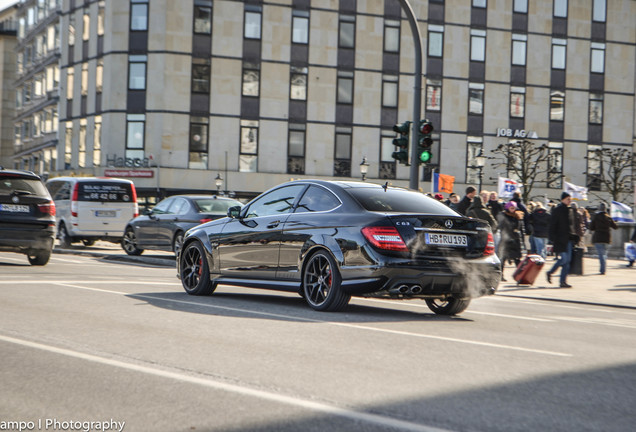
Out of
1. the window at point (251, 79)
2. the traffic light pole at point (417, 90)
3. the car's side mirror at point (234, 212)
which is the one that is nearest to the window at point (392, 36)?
the window at point (251, 79)

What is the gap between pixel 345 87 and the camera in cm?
5131

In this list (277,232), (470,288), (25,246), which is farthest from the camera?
(25,246)

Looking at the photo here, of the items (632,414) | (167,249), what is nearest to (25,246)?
(167,249)

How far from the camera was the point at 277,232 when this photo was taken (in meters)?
Answer: 10.5

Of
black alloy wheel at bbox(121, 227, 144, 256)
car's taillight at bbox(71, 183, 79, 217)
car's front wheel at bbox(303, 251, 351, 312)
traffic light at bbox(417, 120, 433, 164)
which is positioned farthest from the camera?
car's taillight at bbox(71, 183, 79, 217)

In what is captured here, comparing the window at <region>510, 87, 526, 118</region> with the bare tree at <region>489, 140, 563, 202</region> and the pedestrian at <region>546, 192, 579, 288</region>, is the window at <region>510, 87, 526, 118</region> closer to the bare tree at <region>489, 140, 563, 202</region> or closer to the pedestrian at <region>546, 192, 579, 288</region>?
the bare tree at <region>489, 140, 563, 202</region>

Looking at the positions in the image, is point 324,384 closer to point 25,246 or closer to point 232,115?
point 25,246

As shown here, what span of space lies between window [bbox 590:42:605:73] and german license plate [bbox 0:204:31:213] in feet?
153

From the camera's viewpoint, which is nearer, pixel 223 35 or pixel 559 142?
pixel 223 35

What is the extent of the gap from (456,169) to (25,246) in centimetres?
3979

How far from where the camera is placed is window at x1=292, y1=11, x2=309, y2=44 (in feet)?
166

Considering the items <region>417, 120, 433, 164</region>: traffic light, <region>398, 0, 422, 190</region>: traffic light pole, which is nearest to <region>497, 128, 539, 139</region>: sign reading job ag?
<region>398, 0, 422, 190</region>: traffic light pole

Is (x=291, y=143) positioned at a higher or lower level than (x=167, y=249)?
higher

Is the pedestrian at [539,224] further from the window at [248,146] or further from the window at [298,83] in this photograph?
the window at [298,83]
